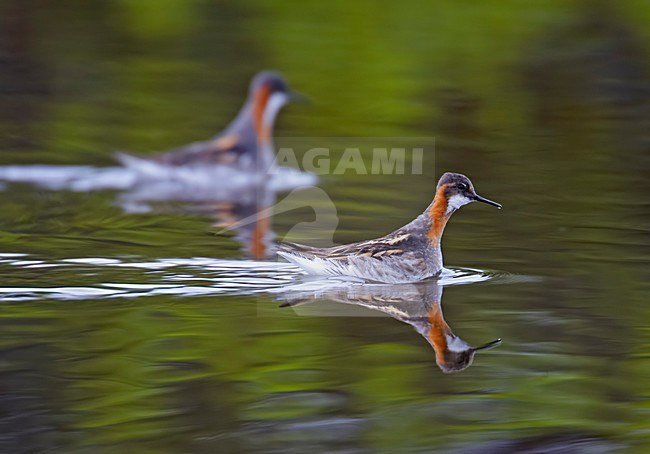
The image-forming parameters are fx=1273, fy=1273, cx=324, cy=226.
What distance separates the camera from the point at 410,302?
279 inches

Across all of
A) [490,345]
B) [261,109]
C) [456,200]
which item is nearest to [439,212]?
[456,200]

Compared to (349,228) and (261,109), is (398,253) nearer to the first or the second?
(349,228)

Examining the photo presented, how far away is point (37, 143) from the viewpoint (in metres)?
12.7

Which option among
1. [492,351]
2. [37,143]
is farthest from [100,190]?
[492,351]

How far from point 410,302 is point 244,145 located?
5819mm

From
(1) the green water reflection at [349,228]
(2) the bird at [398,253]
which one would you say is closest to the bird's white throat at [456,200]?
(2) the bird at [398,253]

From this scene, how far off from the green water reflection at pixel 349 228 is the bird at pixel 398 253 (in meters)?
0.33

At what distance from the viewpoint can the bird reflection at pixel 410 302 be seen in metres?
6.07

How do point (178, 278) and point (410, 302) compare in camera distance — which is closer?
point (410, 302)

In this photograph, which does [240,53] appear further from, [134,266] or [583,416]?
[583,416]

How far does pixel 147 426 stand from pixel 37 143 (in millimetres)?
8133

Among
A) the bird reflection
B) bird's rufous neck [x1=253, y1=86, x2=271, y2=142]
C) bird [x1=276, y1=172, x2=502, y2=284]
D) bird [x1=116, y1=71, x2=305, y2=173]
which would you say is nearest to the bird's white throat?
bird [x1=276, y1=172, x2=502, y2=284]

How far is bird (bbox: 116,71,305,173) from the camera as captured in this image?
11.6 meters

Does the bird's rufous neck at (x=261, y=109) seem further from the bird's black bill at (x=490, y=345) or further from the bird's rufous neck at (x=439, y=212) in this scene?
the bird's black bill at (x=490, y=345)
